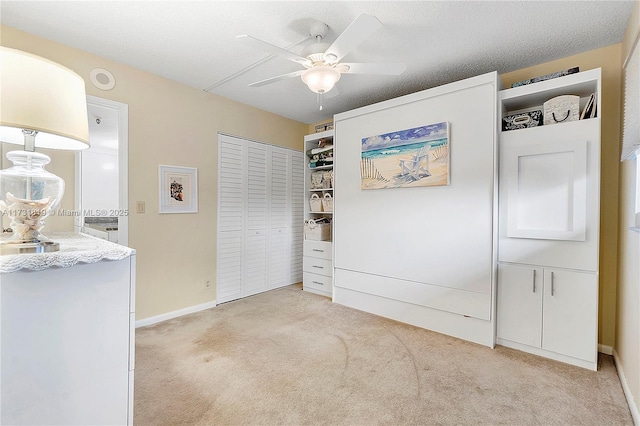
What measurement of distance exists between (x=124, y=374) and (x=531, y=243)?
9.01 ft

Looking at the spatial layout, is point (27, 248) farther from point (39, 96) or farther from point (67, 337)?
point (39, 96)

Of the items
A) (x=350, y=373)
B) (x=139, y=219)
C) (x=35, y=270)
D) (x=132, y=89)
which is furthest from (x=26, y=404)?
(x=132, y=89)

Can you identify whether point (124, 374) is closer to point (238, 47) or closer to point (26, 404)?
point (26, 404)

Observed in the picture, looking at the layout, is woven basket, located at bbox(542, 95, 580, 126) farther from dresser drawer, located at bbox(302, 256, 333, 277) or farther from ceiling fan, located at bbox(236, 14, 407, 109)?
dresser drawer, located at bbox(302, 256, 333, 277)

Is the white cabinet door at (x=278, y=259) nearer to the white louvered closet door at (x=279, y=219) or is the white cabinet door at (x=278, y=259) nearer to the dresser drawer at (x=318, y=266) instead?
the white louvered closet door at (x=279, y=219)

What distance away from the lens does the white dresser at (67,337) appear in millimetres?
917

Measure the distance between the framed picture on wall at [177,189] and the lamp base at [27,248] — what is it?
6.15 ft

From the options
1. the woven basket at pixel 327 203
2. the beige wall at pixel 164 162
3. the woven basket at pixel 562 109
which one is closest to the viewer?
the woven basket at pixel 562 109

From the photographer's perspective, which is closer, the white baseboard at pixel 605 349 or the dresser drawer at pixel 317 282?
the white baseboard at pixel 605 349

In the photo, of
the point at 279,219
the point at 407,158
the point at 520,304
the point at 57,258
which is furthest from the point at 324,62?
the point at 279,219

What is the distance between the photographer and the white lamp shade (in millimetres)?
1000

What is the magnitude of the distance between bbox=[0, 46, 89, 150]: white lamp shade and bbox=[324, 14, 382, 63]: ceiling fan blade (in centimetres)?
132

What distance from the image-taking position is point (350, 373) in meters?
2.00

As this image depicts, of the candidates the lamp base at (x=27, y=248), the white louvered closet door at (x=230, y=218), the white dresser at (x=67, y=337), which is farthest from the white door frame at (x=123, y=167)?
the white dresser at (x=67, y=337)
